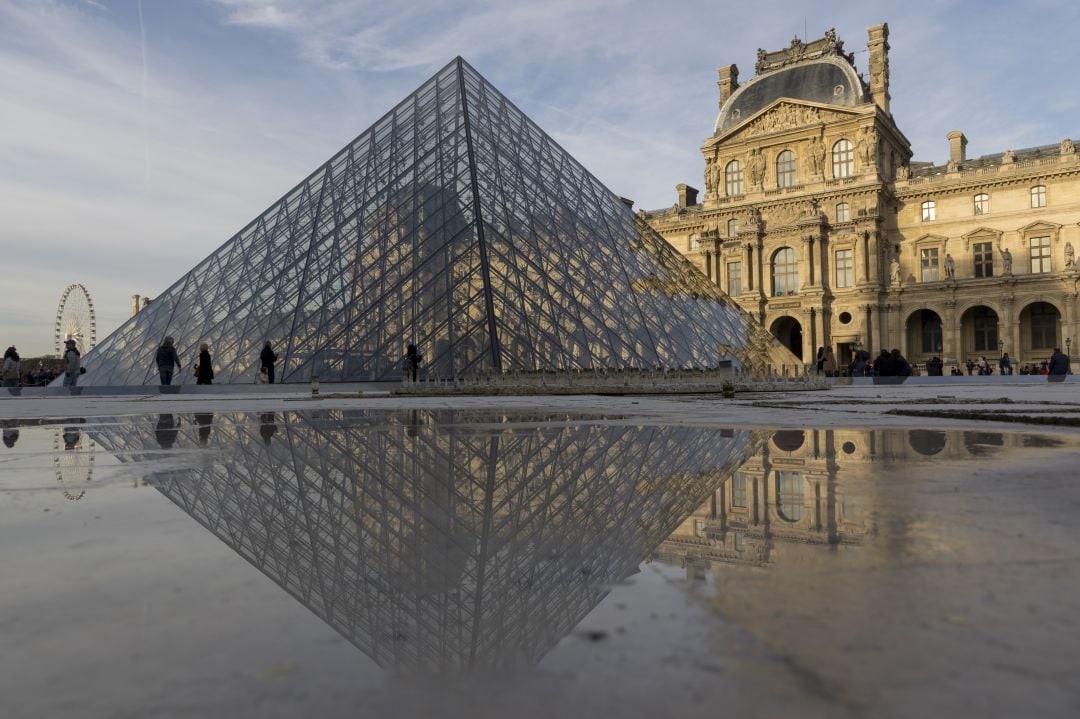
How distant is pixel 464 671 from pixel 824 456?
9.15 ft

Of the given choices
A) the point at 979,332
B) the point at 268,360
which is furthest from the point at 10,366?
the point at 979,332

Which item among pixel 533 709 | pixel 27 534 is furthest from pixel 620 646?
pixel 27 534

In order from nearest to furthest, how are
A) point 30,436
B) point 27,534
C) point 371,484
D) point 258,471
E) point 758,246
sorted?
point 27,534 < point 371,484 < point 258,471 < point 30,436 < point 758,246

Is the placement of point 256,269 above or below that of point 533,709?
above

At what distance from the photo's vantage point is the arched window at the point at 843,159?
4147cm

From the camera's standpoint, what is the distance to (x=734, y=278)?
147ft

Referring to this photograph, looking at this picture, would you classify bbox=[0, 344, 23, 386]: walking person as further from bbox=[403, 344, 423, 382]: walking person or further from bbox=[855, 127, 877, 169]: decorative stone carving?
bbox=[855, 127, 877, 169]: decorative stone carving

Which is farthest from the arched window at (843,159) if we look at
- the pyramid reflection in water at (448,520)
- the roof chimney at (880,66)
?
the pyramid reflection in water at (448,520)

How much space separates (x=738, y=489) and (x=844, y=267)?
140 ft

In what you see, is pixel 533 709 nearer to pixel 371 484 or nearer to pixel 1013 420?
pixel 371 484

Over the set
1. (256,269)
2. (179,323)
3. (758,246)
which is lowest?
(179,323)

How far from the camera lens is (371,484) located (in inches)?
111

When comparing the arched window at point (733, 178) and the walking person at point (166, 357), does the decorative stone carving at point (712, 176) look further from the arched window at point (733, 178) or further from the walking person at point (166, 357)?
the walking person at point (166, 357)

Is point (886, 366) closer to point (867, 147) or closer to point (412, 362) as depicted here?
point (412, 362)
